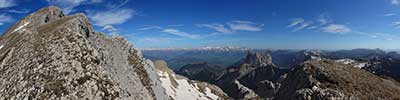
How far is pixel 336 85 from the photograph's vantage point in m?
35.0

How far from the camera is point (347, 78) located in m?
36.7

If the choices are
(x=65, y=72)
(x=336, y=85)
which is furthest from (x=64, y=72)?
(x=336, y=85)

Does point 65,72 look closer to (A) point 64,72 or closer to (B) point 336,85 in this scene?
(A) point 64,72

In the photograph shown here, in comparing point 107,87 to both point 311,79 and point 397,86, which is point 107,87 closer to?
point 311,79

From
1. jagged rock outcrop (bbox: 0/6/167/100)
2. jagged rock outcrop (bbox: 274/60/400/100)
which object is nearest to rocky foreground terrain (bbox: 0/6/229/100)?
jagged rock outcrop (bbox: 0/6/167/100)

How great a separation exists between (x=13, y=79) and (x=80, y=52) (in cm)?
421

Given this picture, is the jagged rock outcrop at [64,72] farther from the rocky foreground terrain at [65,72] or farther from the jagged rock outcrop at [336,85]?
the jagged rock outcrop at [336,85]

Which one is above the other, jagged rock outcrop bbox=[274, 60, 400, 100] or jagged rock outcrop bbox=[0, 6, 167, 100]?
jagged rock outcrop bbox=[0, 6, 167, 100]

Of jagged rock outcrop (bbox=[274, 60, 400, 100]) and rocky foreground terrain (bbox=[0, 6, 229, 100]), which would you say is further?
jagged rock outcrop (bbox=[274, 60, 400, 100])

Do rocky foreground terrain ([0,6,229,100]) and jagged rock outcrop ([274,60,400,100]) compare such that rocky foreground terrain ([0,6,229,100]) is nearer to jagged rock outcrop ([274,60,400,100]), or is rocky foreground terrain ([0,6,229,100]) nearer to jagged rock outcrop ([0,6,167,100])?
jagged rock outcrop ([0,6,167,100])

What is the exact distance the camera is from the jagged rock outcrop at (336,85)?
1297 inches

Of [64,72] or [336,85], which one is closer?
[64,72]

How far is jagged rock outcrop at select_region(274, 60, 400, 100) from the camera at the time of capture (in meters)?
32.9

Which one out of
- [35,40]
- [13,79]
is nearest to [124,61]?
[35,40]
